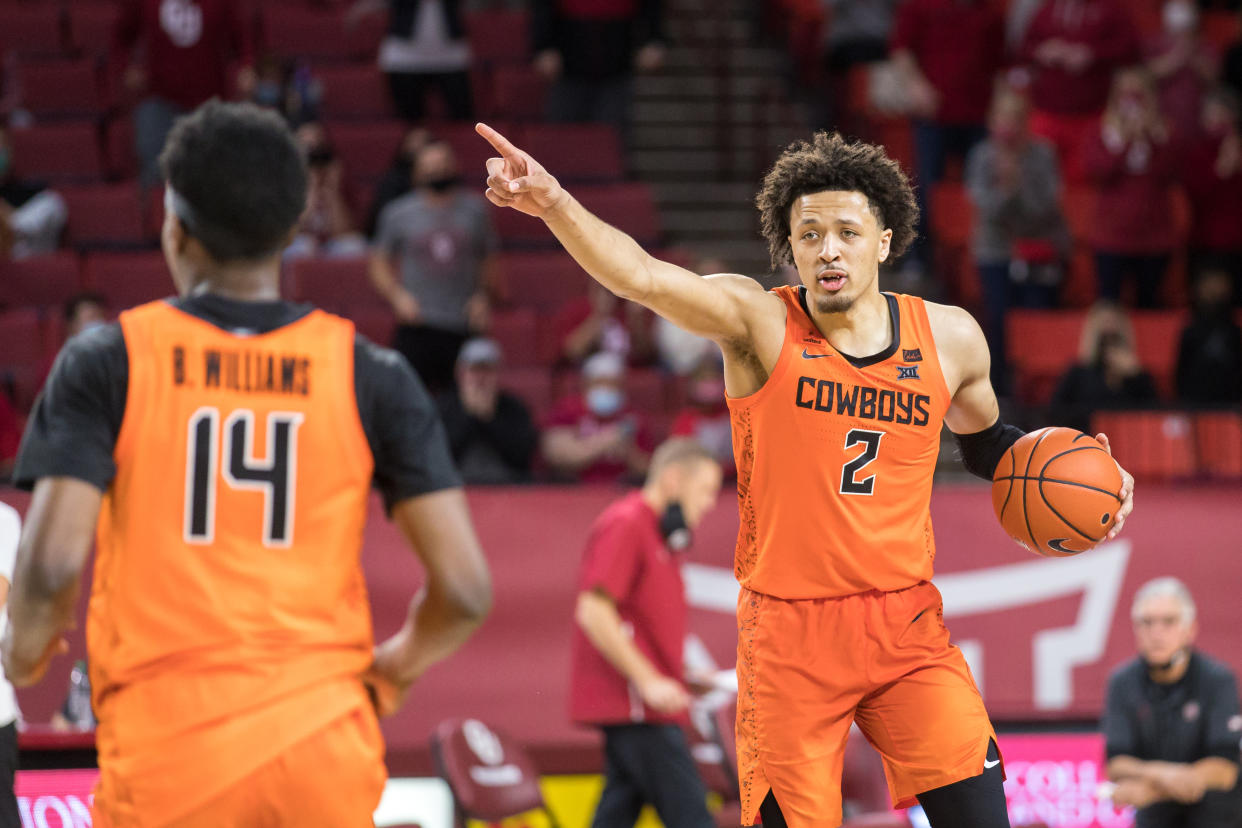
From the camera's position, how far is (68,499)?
8.83ft

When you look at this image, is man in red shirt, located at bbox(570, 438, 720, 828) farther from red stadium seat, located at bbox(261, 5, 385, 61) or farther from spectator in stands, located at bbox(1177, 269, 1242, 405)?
red stadium seat, located at bbox(261, 5, 385, 61)

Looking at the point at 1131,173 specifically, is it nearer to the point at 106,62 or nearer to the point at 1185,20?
the point at 1185,20

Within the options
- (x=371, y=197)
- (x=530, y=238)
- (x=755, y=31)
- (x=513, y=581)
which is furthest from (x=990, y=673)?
(x=755, y=31)

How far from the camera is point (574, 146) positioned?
470 inches

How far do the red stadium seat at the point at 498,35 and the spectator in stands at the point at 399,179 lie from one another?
98.6 inches

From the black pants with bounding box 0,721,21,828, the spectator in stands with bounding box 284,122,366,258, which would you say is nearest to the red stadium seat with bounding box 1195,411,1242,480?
the spectator in stands with bounding box 284,122,366,258

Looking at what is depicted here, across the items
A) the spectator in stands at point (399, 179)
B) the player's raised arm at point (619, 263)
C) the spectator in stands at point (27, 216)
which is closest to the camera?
the player's raised arm at point (619, 263)

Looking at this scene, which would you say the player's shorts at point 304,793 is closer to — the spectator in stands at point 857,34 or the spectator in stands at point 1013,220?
the spectator in stands at point 1013,220

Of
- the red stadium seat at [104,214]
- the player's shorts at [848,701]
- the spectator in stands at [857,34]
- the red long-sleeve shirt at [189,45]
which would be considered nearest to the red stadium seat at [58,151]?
the red stadium seat at [104,214]

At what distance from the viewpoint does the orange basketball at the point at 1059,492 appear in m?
4.27

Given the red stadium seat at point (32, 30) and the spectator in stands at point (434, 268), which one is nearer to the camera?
the spectator in stands at point (434, 268)

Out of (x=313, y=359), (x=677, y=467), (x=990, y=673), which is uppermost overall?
(x=313, y=359)

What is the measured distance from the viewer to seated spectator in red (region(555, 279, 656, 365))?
10.4 meters

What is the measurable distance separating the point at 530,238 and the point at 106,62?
408cm
